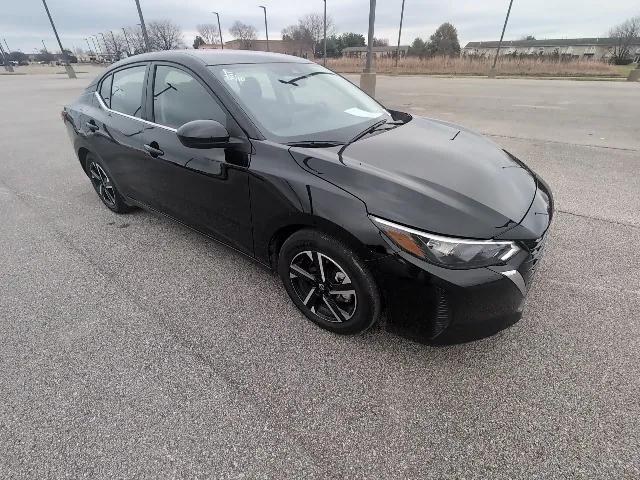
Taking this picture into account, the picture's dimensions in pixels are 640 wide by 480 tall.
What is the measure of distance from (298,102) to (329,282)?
1.41m

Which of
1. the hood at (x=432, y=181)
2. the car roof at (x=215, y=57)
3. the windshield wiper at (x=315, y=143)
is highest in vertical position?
the car roof at (x=215, y=57)

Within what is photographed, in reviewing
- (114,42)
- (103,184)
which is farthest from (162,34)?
(103,184)

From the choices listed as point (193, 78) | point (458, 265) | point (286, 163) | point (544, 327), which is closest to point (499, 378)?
point (544, 327)

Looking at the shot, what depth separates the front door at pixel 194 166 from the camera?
7.79 feet

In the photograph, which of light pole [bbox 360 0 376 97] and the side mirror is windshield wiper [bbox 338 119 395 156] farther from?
light pole [bbox 360 0 376 97]

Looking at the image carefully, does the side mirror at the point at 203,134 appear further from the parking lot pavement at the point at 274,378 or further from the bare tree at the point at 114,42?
the bare tree at the point at 114,42

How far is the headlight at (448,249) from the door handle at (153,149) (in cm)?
201

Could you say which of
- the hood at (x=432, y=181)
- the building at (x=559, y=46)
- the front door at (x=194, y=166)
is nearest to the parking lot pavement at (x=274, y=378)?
the front door at (x=194, y=166)

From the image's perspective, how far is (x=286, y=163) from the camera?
6.97 feet

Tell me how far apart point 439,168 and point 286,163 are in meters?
0.89

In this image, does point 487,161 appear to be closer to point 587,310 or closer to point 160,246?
point 587,310

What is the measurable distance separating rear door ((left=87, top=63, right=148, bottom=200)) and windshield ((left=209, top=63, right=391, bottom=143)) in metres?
0.94

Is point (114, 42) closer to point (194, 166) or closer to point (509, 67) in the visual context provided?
point (509, 67)

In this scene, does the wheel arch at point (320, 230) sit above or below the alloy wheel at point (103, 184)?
above
